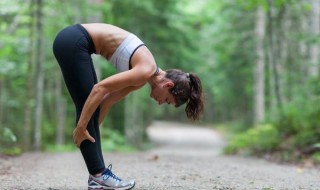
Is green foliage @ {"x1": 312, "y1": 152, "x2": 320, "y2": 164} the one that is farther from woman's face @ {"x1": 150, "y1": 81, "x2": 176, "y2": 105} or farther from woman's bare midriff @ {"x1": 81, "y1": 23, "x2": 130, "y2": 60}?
woman's bare midriff @ {"x1": 81, "y1": 23, "x2": 130, "y2": 60}

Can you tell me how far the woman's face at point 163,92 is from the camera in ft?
12.8

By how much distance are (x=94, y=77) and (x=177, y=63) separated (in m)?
16.8

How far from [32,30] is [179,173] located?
21.8 ft

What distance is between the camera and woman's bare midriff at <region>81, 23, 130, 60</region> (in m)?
3.86

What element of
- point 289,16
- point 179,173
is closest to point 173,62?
point 289,16

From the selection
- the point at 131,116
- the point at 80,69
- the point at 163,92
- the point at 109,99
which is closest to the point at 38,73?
the point at 109,99

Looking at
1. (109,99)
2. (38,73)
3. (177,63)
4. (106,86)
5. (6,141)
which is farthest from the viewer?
(177,63)

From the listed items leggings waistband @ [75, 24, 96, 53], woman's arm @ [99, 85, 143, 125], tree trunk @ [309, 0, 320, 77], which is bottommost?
woman's arm @ [99, 85, 143, 125]

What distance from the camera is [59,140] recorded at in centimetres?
1678

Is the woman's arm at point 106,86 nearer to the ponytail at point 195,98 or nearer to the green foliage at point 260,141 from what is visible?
the ponytail at point 195,98

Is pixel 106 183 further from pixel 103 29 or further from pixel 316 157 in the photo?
pixel 316 157

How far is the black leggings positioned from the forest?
412 cm

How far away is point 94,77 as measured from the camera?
13.2 ft

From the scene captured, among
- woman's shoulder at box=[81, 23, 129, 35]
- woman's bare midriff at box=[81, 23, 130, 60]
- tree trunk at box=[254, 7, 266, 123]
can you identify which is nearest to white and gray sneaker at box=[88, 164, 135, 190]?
woman's bare midriff at box=[81, 23, 130, 60]
